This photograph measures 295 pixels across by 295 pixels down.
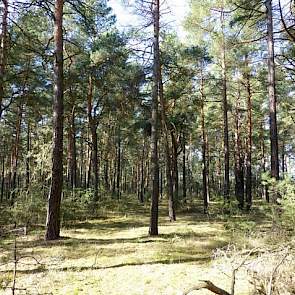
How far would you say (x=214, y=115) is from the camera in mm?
27719

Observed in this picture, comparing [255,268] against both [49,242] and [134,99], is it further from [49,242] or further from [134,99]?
[134,99]

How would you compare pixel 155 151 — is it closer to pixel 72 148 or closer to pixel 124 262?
pixel 124 262

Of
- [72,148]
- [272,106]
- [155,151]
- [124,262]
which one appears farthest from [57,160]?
[72,148]

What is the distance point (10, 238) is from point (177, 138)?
14627mm

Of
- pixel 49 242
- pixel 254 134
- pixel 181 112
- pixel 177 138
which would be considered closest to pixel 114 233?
pixel 49 242

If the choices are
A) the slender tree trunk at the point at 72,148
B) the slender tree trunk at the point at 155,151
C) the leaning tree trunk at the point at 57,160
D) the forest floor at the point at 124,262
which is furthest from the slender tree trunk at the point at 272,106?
the slender tree trunk at the point at 72,148

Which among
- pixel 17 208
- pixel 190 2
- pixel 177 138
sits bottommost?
pixel 17 208

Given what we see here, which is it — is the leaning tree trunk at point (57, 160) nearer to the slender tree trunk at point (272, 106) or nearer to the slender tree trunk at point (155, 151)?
the slender tree trunk at point (155, 151)

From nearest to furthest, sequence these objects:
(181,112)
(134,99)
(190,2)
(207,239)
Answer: (207,239)
(134,99)
(190,2)
(181,112)

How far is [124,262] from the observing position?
25.5ft

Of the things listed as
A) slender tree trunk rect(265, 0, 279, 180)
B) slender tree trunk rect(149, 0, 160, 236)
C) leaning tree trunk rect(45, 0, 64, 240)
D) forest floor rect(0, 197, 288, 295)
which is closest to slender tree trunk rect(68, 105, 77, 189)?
forest floor rect(0, 197, 288, 295)

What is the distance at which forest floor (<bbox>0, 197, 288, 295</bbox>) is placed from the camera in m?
5.95

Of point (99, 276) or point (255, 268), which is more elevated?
point (255, 268)

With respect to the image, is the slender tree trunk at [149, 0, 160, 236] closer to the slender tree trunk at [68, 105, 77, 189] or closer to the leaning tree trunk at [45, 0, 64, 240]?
the leaning tree trunk at [45, 0, 64, 240]
